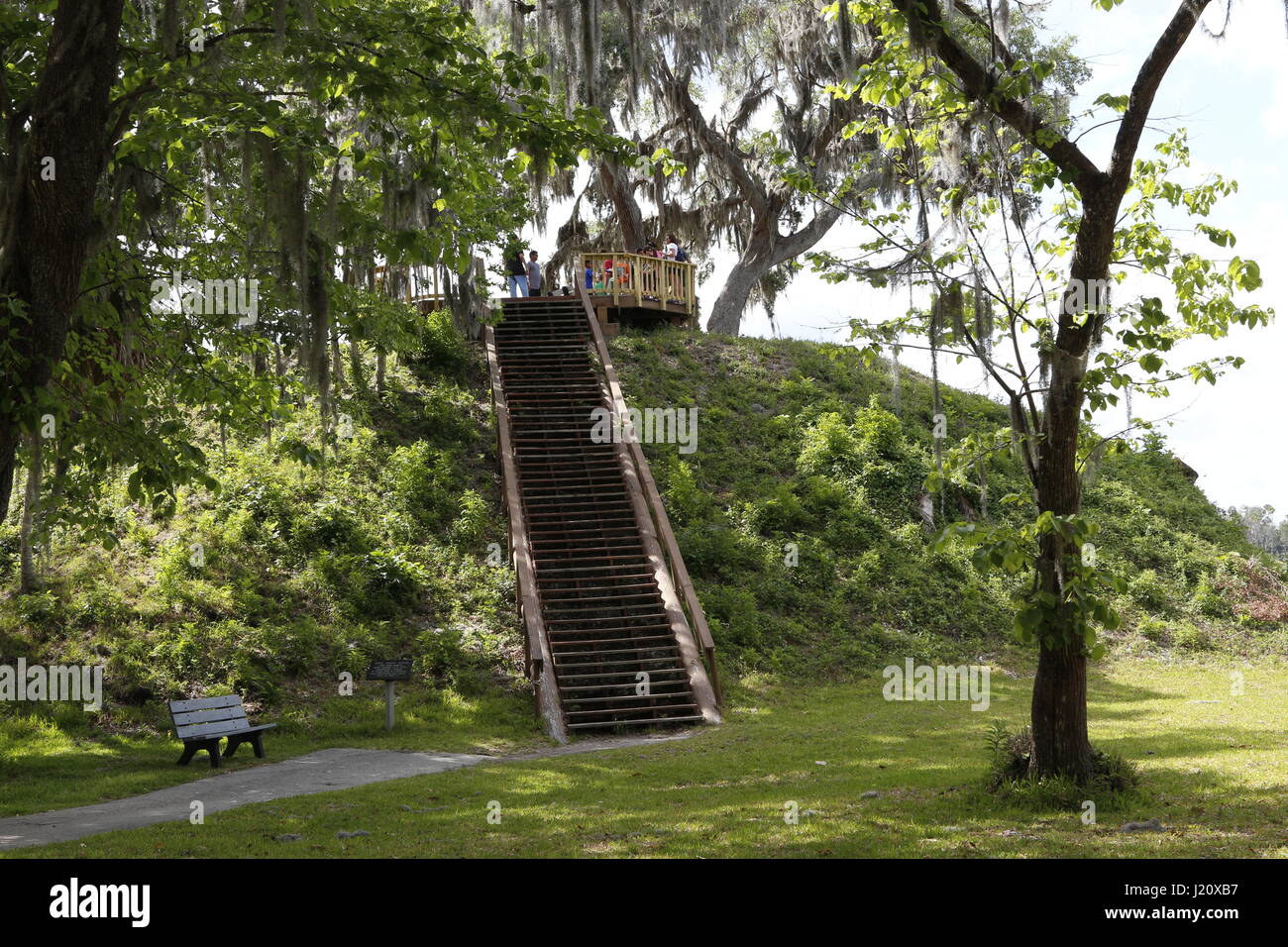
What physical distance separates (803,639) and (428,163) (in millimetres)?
10219

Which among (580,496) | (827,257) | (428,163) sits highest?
(428,163)

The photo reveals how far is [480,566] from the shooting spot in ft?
56.7

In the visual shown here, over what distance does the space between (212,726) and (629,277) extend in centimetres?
1630

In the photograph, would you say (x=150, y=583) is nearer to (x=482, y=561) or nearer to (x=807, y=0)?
(x=482, y=561)

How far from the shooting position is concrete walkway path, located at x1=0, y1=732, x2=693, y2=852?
8453mm

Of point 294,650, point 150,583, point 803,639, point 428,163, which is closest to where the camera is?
point 428,163

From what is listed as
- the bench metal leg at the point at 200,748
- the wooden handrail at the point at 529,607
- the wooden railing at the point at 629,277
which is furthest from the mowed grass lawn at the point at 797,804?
the wooden railing at the point at 629,277

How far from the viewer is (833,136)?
27.9 m

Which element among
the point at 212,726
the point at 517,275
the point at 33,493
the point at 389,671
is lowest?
the point at 212,726

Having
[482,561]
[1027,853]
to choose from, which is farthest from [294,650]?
[1027,853]

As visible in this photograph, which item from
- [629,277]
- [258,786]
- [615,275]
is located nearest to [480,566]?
[258,786]

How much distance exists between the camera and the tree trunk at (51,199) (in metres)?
7.48

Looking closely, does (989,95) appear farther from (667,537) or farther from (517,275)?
(517,275)

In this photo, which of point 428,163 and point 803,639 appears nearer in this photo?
point 428,163
